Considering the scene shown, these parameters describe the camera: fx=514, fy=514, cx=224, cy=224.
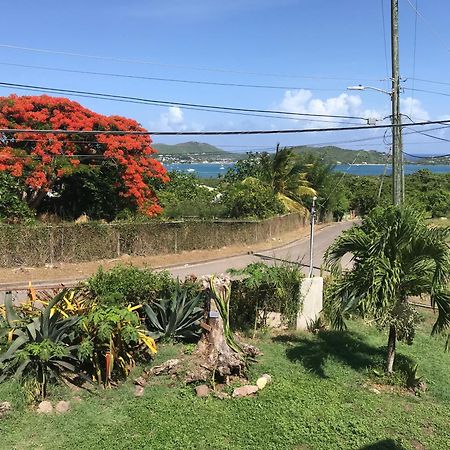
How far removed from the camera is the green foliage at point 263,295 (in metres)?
10.3

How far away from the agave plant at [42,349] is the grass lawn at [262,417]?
0.29 metres

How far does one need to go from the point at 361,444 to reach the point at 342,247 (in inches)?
130

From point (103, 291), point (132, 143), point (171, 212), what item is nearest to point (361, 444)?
point (103, 291)

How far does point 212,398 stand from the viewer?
740 cm

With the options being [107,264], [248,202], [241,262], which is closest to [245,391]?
[107,264]

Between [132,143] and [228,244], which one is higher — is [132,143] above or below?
above

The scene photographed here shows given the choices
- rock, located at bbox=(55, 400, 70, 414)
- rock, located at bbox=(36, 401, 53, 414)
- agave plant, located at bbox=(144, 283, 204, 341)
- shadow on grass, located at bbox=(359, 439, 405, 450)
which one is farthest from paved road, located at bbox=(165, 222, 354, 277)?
rock, located at bbox=(36, 401, 53, 414)

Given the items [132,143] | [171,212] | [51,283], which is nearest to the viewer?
[51,283]

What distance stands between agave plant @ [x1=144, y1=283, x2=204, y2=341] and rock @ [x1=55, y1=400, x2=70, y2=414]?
89.5 inches

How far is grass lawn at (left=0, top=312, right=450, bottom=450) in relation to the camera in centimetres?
620

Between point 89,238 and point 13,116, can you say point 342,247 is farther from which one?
point 13,116

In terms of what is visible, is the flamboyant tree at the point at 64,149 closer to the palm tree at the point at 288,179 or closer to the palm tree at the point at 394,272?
the palm tree at the point at 288,179

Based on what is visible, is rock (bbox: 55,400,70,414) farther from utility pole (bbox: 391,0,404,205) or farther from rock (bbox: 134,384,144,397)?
utility pole (bbox: 391,0,404,205)

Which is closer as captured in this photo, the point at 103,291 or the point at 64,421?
the point at 64,421
